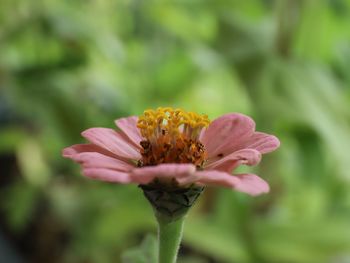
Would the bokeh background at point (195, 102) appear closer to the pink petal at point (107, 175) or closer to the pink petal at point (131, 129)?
the pink petal at point (131, 129)

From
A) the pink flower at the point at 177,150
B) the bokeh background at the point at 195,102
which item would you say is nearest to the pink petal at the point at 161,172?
the pink flower at the point at 177,150

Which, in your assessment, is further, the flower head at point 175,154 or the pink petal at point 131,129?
the pink petal at point 131,129

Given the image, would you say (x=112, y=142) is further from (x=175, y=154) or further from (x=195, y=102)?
(x=195, y=102)

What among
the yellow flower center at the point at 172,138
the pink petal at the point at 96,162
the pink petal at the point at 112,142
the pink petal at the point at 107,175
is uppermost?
the yellow flower center at the point at 172,138

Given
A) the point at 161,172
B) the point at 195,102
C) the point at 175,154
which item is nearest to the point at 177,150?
the point at 175,154

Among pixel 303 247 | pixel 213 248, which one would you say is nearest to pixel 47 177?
pixel 213 248

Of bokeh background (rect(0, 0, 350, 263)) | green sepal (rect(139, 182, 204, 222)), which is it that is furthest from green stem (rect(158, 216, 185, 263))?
bokeh background (rect(0, 0, 350, 263))

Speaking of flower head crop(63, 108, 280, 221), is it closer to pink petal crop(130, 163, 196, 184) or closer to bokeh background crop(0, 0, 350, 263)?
pink petal crop(130, 163, 196, 184)

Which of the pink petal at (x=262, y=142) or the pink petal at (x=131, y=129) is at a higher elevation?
the pink petal at (x=131, y=129)

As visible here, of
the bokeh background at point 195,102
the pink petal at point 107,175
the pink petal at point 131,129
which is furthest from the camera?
the bokeh background at point 195,102
